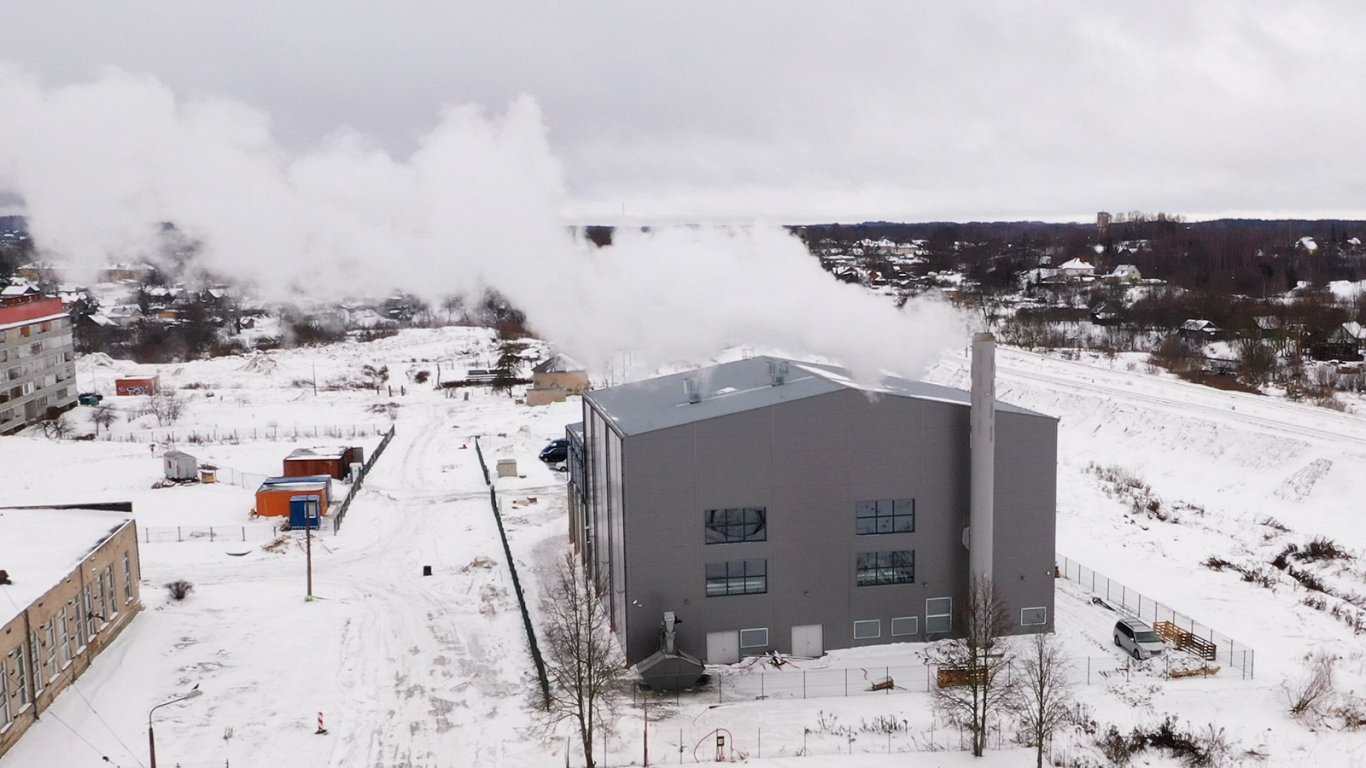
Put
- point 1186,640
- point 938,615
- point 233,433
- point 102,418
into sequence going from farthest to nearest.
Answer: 1. point 102,418
2. point 233,433
3. point 938,615
4. point 1186,640

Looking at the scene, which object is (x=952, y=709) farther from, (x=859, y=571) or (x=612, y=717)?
(x=612, y=717)

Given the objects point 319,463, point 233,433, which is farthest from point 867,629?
point 233,433

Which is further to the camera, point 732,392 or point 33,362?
point 33,362

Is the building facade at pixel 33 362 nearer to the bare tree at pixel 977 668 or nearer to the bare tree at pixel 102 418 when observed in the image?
the bare tree at pixel 102 418

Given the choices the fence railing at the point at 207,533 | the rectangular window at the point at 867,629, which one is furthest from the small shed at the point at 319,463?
→ the rectangular window at the point at 867,629

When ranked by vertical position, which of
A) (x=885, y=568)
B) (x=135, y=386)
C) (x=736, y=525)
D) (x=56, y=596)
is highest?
(x=736, y=525)

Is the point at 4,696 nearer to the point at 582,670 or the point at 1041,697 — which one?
the point at 582,670
